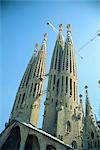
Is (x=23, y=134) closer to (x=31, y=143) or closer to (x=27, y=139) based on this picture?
(x=27, y=139)

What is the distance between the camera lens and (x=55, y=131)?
3738 cm

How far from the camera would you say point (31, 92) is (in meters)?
47.3

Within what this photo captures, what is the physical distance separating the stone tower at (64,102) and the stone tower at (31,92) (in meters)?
3.03

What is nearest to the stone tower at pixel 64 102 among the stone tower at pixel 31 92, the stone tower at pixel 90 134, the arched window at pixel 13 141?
the stone tower at pixel 90 134

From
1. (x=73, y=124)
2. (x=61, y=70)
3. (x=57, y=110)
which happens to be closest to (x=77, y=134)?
(x=73, y=124)

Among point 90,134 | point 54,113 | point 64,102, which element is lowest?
point 90,134

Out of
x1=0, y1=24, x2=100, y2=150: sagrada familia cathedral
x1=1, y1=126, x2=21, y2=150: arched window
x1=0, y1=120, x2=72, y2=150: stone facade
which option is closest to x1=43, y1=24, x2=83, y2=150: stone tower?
x1=0, y1=24, x2=100, y2=150: sagrada familia cathedral

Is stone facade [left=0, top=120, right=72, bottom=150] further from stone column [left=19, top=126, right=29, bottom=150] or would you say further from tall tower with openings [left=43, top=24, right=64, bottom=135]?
tall tower with openings [left=43, top=24, right=64, bottom=135]

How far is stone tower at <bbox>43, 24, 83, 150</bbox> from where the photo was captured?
36.3 meters

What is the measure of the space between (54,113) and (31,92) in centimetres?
855

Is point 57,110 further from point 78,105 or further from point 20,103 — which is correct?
point 20,103

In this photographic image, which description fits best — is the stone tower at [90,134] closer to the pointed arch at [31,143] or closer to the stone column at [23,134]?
the pointed arch at [31,143]

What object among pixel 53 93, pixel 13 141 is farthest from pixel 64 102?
pixel 13 141

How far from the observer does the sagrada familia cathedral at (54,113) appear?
33.3 m
